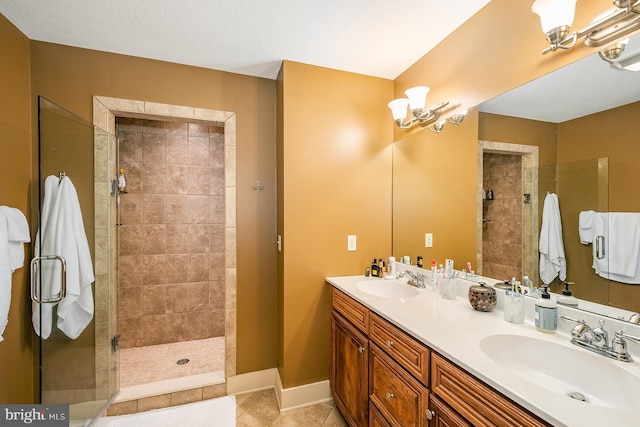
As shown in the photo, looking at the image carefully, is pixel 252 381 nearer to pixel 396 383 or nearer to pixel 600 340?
pixel 396 383

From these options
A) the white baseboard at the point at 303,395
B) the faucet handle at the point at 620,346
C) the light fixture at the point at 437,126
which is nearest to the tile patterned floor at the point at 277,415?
the white baseboard at the point at 303,395

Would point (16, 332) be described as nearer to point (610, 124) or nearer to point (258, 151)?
point (258, 151)

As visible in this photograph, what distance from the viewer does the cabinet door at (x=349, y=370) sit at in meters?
1.57

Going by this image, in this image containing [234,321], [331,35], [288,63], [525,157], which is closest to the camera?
[525,157]

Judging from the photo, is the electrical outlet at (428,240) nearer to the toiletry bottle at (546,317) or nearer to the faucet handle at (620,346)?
the toiletry bottle at (546,317)

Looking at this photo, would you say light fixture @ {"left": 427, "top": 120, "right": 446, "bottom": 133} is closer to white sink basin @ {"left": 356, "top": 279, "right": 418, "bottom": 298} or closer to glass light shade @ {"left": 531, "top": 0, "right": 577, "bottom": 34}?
glass light shade @ {"left": 531, "top": 0, "right": 577, "bottom": 34}

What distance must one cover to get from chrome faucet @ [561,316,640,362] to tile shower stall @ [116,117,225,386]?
3.01 meters

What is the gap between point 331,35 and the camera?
70.3 inches

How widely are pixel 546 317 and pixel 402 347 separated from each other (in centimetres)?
61

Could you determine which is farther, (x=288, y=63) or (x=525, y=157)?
(x=288, y=63)

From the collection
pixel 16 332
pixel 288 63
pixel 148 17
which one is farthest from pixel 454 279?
pixel 16 332

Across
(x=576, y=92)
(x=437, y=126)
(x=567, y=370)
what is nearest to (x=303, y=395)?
(x=567, y=370)

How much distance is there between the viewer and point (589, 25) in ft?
3.48

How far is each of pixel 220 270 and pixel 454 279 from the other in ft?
8.18
